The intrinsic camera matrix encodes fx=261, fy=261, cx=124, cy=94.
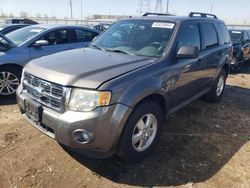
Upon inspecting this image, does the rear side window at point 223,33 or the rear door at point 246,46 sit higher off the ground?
the rear side window at point 223,33

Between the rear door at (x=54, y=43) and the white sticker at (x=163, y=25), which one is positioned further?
the rear door at (x=54, y=43)

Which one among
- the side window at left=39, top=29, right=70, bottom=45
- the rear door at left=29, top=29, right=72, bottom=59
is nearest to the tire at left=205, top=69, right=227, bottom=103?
the rear door at left=29, top=29, right=72, bottom=59

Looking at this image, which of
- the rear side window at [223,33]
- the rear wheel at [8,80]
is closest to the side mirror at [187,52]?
the rear side window at [223,33]

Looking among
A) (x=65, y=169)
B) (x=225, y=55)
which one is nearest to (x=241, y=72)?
(x=225, y=55)

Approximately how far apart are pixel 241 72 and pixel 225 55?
4815mm

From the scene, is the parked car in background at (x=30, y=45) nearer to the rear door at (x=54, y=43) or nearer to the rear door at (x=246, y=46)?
the rear door at (x=54, y=43)

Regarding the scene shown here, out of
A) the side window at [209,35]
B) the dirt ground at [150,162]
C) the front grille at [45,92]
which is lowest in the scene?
the dirt ground at [150,162]

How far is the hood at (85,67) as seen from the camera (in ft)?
9.21

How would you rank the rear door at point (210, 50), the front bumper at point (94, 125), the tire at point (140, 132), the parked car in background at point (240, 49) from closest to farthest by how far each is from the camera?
the front bumper at point (94, 125)
the tire at point (140, 132)
the rear door at point (210, 50)
the parked car in background at point (240, 49)

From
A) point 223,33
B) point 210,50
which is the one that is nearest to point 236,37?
point 223,33

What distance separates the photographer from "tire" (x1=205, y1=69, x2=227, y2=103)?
18.3ft

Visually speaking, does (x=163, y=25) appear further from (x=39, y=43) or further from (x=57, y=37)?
(x=57, y=37)

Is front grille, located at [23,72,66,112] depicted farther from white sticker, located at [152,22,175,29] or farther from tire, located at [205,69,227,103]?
tire, located at [205,69,227,103]

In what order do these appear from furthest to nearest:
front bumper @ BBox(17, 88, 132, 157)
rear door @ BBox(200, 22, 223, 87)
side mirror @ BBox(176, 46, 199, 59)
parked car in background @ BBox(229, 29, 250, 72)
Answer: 1. parked car in background @ BBox(229, 29, 250, 72)
2. rear door @ BBox(200, 22, 223, 87)
3. side mirror @ BBox(176, 46, 199, 59)
4. front bumper @ BBox(17, 88, 132, 157)
